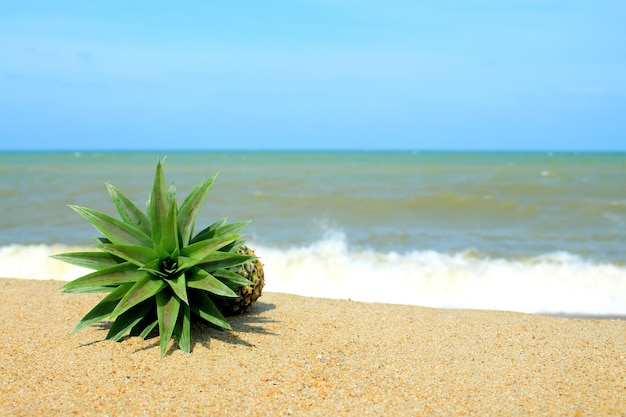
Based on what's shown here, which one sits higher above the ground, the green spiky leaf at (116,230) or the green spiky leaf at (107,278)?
the green spiky leaf at (116,230)

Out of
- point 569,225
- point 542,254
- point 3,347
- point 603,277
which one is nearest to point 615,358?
point 3,347

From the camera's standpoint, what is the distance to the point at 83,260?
410 cm

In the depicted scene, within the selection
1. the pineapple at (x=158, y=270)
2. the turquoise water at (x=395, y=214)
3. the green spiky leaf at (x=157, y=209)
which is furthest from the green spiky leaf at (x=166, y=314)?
the turquoise water at (x=395, y=214)

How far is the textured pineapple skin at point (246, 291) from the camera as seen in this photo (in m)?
4.46

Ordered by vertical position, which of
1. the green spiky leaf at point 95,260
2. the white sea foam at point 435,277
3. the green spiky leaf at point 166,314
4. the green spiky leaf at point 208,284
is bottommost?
the white sea foam at point 435,277

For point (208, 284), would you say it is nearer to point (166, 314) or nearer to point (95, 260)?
point (166, 314)

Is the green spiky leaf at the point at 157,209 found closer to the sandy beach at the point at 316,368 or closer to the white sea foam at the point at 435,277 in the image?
the sandy beach at the point at 316,368

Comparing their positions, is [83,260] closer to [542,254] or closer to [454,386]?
[454,386]

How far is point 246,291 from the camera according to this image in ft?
14.9

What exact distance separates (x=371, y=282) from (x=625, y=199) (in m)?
13.5

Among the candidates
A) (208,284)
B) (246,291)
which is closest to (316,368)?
(208,284)

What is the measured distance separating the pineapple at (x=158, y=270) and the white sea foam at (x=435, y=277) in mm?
3964

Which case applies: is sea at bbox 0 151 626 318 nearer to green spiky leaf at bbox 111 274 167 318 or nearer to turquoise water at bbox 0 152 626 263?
turquoise water at bbox 0 152 626 263

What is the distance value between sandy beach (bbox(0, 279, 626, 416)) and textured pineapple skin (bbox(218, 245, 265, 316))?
0.11m
